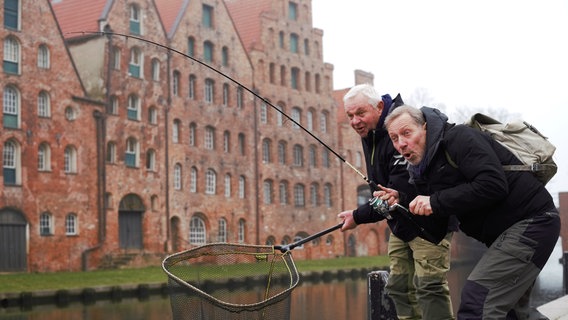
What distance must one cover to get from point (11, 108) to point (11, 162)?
2198 mm

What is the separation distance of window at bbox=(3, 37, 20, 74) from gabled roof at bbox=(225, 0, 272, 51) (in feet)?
56.2

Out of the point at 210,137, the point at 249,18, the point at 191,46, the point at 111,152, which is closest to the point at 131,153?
the point at 111,152

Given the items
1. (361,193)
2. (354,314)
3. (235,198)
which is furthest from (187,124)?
(354,314)

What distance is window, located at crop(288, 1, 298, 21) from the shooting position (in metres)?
53.0

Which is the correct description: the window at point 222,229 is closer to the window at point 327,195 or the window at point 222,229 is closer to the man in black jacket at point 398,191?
the window at point 327,195

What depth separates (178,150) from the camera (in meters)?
43.4

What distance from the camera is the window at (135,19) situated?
4150cm

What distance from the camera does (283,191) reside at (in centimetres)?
5125

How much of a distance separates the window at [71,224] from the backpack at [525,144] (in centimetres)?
3358

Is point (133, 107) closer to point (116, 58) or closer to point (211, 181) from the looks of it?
point (116, 58)

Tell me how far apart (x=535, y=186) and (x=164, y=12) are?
43.3 m

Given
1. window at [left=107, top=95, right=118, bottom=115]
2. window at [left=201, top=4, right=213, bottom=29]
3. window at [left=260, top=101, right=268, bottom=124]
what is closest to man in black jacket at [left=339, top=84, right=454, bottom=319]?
window at [left=107, top=95, right=118, bottom=115]

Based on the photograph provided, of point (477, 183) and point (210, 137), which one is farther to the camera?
point (210, 137)

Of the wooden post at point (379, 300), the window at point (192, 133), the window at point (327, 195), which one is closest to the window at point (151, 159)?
the window at point (192, 133)
